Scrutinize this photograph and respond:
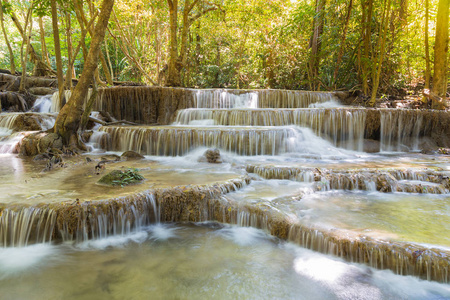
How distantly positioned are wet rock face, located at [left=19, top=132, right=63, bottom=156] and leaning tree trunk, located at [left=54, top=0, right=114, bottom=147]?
0.20 meters

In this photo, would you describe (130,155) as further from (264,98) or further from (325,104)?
(325,104)

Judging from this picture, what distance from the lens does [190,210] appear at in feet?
14.0

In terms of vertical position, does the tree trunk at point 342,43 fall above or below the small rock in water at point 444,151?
above

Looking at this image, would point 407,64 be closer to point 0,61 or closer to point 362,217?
point 362,217

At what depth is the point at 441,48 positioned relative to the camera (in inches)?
388

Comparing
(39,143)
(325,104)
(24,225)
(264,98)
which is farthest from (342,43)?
(24,225)

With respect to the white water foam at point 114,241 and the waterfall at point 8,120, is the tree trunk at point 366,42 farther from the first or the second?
the waterfall at point 8,120

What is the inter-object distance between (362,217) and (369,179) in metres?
1.61

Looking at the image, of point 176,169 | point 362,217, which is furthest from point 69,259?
point 362,217

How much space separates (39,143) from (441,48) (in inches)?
505

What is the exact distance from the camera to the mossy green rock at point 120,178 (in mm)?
4621

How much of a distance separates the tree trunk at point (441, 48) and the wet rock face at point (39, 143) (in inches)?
481

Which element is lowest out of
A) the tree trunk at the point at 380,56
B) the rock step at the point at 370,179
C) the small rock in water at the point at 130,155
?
the rock step at the point at 370,179

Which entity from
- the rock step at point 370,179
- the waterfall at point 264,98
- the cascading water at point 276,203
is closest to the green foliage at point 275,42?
the waterfall at point 264,98
